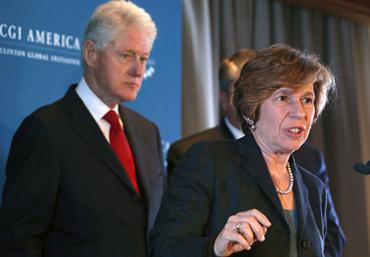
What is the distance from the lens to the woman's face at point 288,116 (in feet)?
6.57

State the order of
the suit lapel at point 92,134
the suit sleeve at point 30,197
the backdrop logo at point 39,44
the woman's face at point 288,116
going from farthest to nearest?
the backdrop logo at point 39,44 < the suit lapel at point 92,134 < the suit sleeve at point 30,197 < the woman's face at point 288,116

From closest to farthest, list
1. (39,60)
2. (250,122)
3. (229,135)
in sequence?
(250,122) < (39,60) < (229,135)

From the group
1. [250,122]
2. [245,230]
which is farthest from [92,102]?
[245,230]

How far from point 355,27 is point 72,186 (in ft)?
10.9

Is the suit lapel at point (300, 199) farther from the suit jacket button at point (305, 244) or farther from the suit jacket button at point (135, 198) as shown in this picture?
the suit jacket button at point (135, 198)

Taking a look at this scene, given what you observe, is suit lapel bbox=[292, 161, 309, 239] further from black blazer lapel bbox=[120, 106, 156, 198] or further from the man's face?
the man's face

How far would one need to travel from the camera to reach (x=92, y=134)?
253 cm

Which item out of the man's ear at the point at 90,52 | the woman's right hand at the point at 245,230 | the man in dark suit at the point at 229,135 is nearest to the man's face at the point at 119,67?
the man's ear at the point at 90,52

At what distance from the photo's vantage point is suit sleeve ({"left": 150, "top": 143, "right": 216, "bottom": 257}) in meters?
1.78

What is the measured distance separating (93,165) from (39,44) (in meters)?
0.64

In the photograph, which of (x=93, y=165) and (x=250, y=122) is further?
(x=93, y=165)

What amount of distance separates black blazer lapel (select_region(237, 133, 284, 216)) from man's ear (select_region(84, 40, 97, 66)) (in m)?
0.91

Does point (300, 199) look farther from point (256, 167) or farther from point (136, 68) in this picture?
point (136, 68)

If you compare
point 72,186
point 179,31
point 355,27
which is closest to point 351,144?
point 355,27
